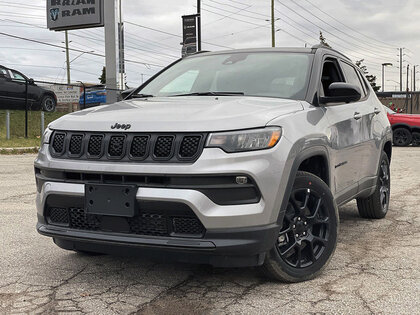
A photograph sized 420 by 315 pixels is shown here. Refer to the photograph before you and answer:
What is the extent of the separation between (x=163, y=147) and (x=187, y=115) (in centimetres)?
28

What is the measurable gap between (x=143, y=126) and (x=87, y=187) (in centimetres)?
53

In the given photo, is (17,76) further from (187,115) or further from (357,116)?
(187,115)

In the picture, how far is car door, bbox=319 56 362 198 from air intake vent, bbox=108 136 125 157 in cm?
167

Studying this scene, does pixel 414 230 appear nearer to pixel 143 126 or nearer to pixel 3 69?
pixel 143 126

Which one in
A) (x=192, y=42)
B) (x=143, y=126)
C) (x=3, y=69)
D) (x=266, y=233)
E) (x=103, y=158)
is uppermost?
(x=192, y=42)

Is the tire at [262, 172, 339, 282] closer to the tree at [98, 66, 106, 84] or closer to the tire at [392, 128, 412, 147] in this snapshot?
the tire at [392, 128, 412, 147]

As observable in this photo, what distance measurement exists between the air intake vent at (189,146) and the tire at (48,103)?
16495 millimetres

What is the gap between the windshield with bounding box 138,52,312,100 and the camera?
4.06 metres

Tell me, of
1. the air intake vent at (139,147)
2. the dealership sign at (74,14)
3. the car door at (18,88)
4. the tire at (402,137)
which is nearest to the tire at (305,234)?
the air intake vent at (139,147)

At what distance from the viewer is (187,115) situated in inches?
125

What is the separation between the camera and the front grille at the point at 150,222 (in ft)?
9.93

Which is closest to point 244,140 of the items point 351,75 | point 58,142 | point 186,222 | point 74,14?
point 186,222

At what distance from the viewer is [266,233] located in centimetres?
305

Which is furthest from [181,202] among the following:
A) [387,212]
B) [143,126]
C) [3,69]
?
[3,69]
